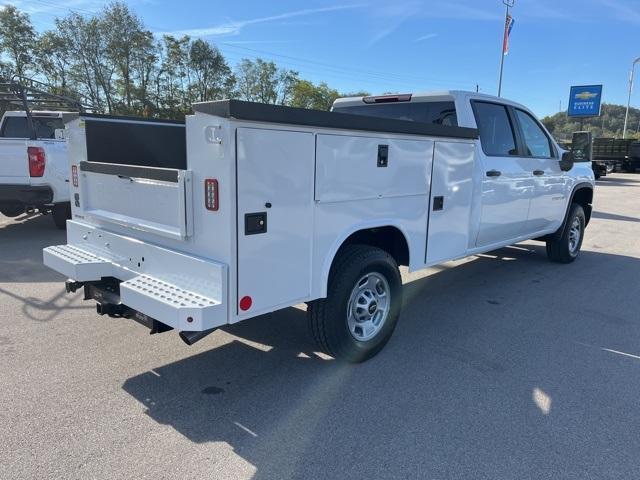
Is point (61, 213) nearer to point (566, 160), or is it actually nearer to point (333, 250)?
point (333, 250)

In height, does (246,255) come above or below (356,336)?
above

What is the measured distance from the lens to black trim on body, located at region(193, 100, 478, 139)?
2621 mm

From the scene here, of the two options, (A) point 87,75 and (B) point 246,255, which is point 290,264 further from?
(A) point 87,75

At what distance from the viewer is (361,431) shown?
296 centimetres

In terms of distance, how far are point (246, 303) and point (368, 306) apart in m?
1.29

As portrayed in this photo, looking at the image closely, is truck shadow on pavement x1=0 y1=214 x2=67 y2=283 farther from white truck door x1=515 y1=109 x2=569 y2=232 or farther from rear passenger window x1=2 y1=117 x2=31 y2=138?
white truck door x1=515 y1=109 x2=569 y2=232

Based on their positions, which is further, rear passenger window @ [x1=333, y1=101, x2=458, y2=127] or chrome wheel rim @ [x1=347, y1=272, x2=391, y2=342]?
rear passenger window @ [x1=333, y1=101, x2=458, y2=127]

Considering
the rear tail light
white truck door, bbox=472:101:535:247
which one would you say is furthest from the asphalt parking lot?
the rear tail light

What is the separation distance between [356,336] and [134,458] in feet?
5.88

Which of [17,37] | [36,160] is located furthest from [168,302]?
[17,37]

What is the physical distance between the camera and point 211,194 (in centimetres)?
280

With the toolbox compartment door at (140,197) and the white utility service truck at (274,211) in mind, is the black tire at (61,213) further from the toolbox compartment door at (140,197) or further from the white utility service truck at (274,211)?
the toolbox compartment door at (140,197)

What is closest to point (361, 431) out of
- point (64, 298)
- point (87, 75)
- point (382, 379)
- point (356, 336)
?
point (382, 379)

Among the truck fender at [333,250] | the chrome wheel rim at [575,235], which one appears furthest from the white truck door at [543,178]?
the truck fender at [333,250]
